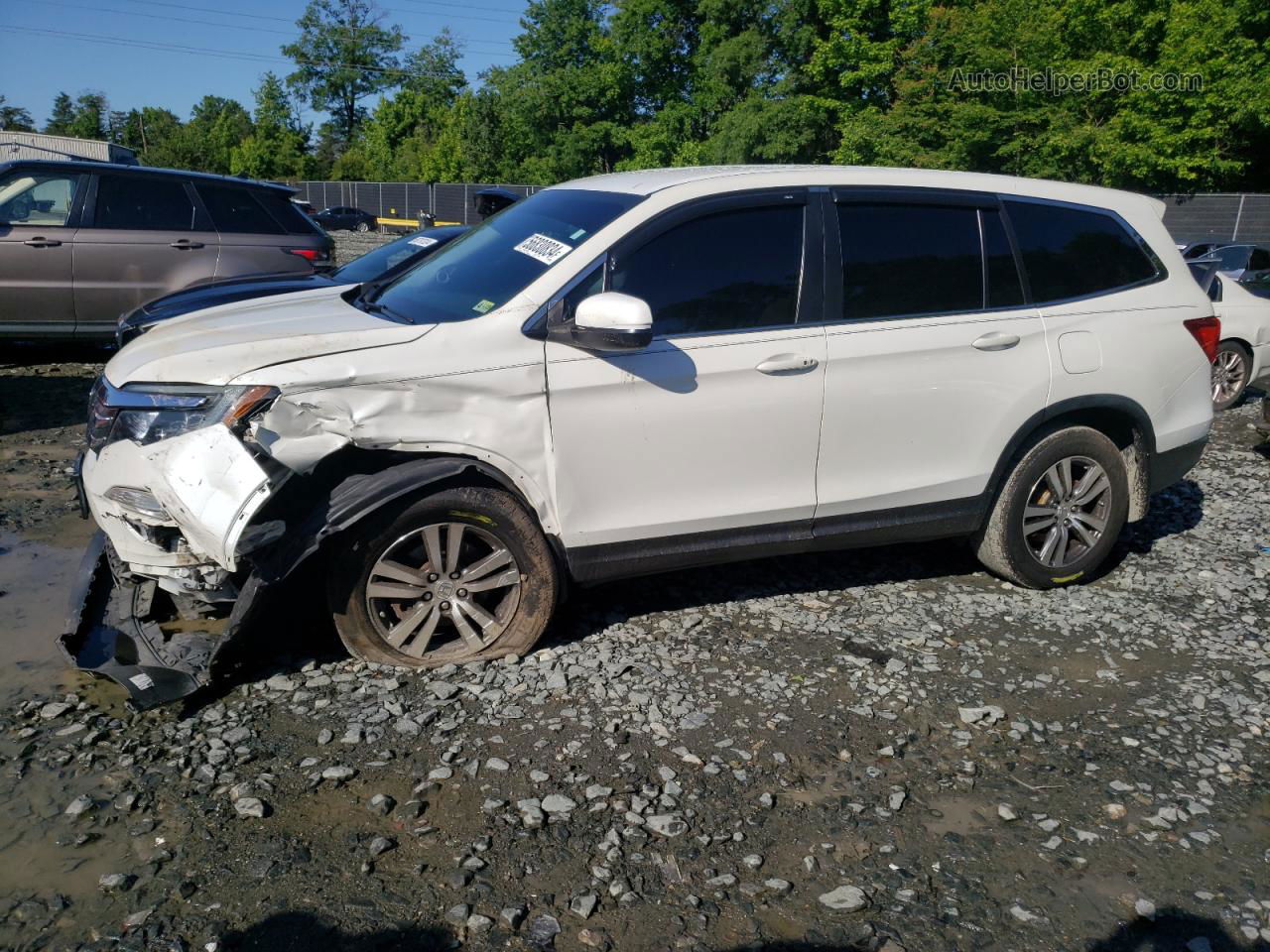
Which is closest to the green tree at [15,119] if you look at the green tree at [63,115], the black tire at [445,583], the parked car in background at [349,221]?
the green tree at [63,115]

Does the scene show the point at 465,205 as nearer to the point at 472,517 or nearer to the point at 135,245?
the point at 135,245

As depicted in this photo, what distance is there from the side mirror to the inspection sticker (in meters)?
0.38

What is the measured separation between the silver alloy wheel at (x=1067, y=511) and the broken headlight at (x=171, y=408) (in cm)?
361

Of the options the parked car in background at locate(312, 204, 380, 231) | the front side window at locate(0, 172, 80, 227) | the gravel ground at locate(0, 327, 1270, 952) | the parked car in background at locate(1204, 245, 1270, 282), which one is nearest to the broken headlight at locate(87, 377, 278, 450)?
the gravel ground at locate(0, 327, 1270, 952)

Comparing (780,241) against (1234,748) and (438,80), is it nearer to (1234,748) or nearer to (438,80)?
(1234,748)

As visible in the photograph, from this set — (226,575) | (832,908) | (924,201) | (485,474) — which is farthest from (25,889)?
(924,201)

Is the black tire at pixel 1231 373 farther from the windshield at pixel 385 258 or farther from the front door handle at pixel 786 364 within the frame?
the front door handle at pixel 786 364

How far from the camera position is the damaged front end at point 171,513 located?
3.53 meters

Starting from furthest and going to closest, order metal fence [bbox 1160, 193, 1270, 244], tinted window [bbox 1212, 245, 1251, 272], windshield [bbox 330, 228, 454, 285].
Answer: metal fence [bbox 1160, 193, 1270, 244] < tinted window [bbox 1212, 245, 1251, 272] < windshield [bbox 330, 228, 454, 285]

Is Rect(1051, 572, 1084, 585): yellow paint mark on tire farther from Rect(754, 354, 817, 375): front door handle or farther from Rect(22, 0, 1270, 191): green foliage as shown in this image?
Rect(22, 0, 1270, 191): green foliage

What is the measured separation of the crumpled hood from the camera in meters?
3.71

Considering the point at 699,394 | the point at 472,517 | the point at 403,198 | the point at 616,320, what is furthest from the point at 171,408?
the point at 403,198

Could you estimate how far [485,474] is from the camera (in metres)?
3.93

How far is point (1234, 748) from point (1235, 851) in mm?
726
